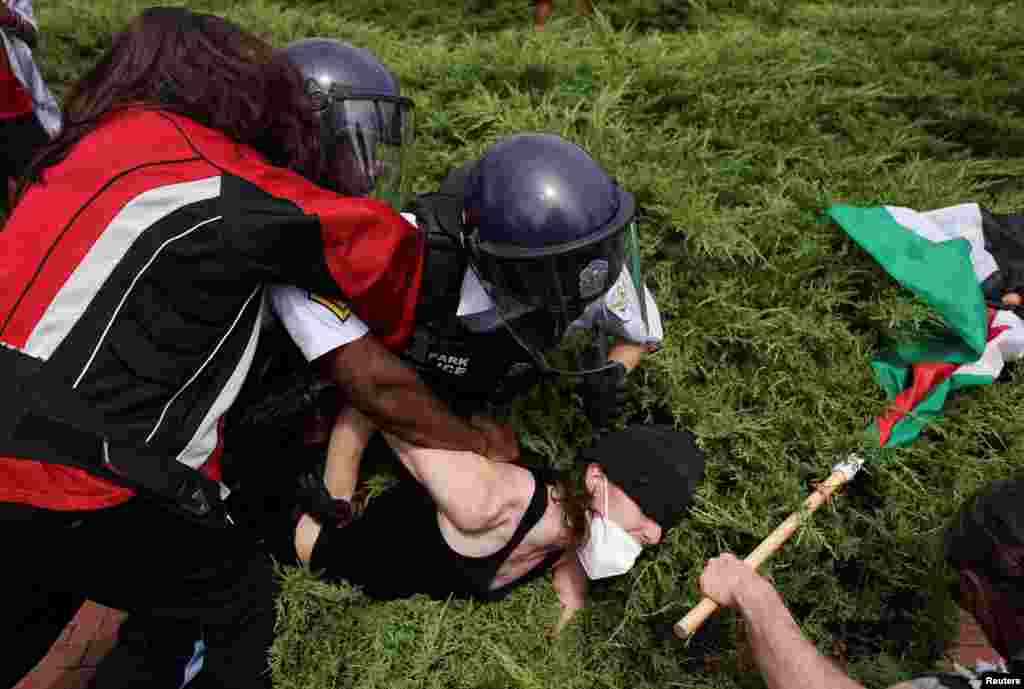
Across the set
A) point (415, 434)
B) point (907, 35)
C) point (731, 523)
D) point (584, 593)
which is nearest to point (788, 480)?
point (731, 523)

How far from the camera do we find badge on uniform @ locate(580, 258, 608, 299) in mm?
1985

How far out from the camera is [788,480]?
2.38 metres

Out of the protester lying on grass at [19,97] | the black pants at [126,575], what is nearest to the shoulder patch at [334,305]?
the black pants at [126,575]

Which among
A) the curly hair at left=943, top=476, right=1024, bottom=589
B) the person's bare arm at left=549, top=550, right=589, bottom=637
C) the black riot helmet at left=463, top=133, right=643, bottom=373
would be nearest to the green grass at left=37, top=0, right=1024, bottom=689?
the person's bare arm at left=549, top=550, right=589, bottom=637

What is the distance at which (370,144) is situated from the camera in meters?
2.27

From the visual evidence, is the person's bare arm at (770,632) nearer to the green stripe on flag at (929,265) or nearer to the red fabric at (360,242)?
the red fabric at (360,242)

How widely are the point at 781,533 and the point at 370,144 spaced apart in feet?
5.84

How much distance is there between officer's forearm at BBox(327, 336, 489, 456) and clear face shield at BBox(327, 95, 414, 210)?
1.68 ft

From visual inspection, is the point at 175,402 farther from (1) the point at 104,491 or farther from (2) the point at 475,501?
(2) the point at 475,501

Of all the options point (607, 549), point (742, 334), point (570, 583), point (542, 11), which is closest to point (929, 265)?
point (742, 334)

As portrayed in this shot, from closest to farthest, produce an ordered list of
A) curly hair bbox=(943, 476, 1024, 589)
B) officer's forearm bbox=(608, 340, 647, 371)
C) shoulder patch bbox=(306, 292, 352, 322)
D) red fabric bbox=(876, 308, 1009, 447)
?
curly hair bbox=(943, 476, 1024, 589), shoulder patch bbox=(306, 292, 352, 322), officer's forearm bbox=(608, 340, 647, 371), red fabric bbox=(876, 308, 1009, 447)

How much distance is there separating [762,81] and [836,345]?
161 cm

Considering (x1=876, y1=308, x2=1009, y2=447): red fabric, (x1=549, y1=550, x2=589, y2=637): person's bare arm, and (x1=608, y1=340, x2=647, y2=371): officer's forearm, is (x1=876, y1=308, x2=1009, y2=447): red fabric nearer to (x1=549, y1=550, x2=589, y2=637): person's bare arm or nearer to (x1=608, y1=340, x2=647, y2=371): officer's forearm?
(x1=608, y1=340, x2=647, y2=371): officer's forearm

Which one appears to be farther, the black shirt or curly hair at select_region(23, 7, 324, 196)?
the black shirt
